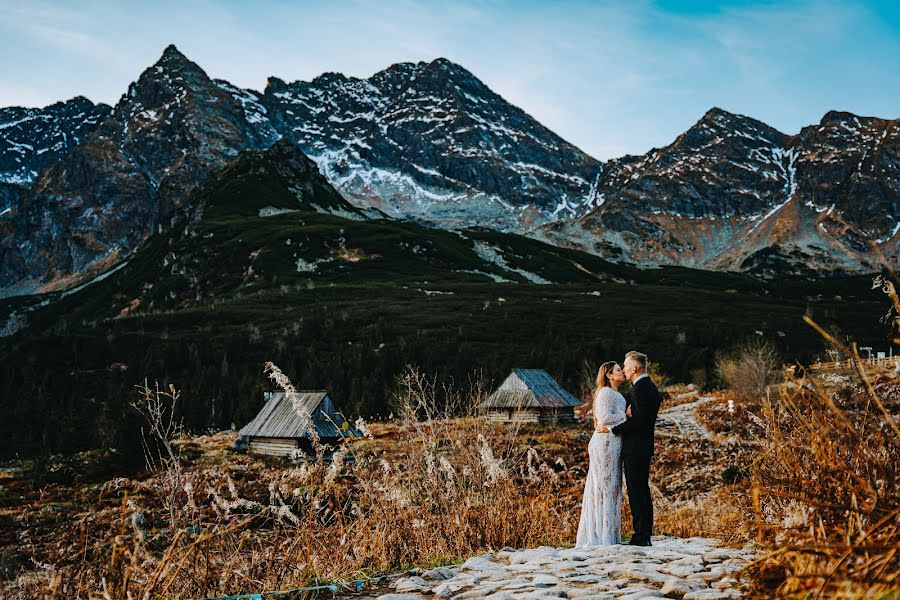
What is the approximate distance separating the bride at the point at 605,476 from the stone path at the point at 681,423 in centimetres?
2216

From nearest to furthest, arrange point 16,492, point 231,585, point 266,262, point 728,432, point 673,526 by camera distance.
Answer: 1. point 231,585
2. point 673,526
3. point 16,492
4. point 728,432
5. point 266,262

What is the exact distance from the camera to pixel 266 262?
15788cm

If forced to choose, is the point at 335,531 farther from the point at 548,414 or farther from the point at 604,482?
the point at 548,414

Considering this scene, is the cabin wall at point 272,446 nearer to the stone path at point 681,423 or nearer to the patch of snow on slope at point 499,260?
the stone path at point 681,423

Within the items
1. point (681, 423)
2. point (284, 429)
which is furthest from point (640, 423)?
point (284, 429)

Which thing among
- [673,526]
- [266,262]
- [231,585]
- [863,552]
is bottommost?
[673,526]

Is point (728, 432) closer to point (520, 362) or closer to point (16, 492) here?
point (16, 492)

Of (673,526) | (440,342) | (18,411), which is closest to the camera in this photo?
(673,526)

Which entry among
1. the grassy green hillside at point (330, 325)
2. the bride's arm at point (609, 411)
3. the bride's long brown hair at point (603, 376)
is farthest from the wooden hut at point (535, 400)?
the bride's arm at point (609, 411)

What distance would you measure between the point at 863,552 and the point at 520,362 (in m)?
83.1

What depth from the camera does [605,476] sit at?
8578 millimetres

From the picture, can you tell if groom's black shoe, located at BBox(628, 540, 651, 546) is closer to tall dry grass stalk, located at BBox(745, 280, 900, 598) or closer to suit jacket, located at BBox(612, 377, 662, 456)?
suit jacket, located at BBox(612, 377, 662, 456)

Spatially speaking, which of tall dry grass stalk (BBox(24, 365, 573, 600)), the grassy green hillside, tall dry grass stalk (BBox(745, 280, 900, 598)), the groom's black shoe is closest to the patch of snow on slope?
the grassy green hillside

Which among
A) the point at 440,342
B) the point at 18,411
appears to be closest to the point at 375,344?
the point at 440,342
